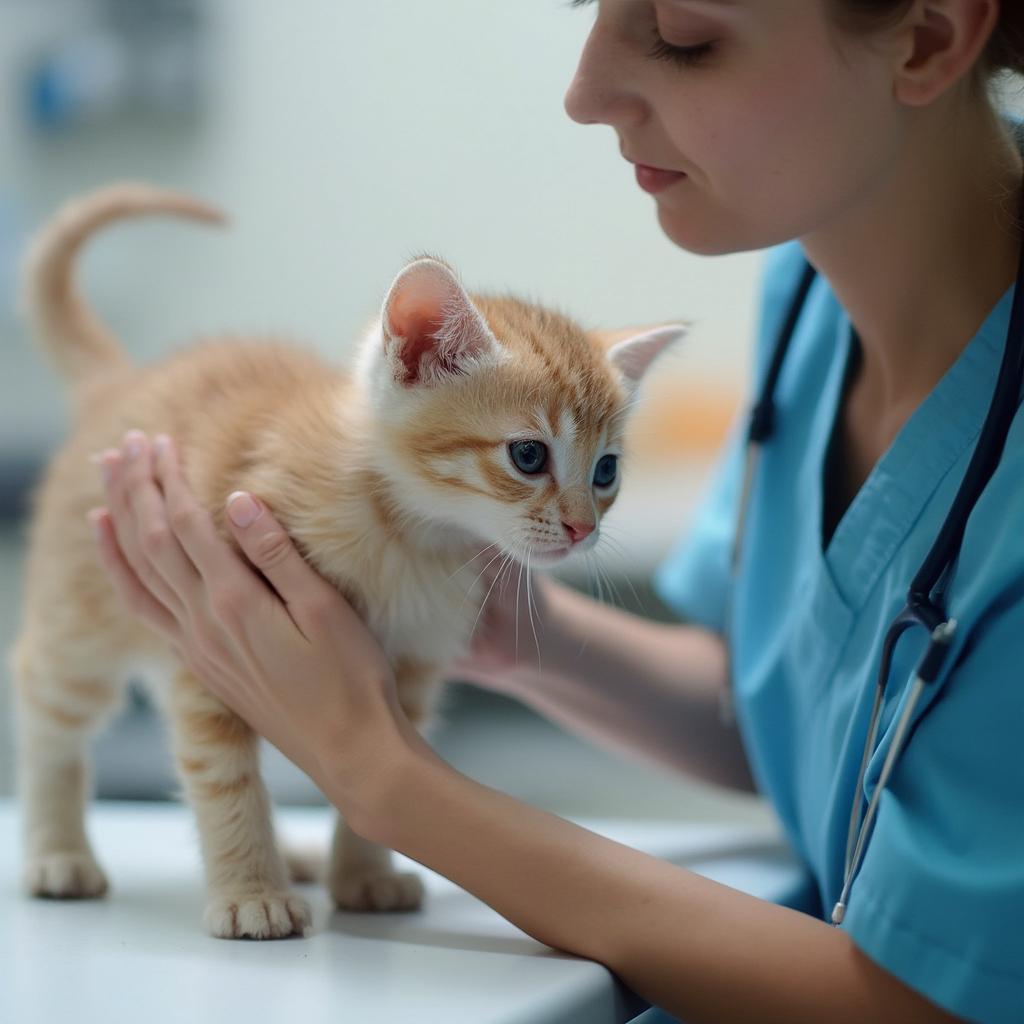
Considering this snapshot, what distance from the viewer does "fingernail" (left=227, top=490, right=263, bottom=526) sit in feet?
3.25

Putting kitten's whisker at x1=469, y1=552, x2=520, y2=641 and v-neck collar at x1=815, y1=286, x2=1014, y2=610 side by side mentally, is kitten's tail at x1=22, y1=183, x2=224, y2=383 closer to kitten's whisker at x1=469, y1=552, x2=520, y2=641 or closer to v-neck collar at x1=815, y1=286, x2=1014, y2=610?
kitten's whisker at x1=469, y1=552, x2=520, y2=641

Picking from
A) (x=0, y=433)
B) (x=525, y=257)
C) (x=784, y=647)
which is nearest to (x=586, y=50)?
(x=784, y=647)

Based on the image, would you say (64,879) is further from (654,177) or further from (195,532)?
(654,177)

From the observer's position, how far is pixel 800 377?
1290 mm

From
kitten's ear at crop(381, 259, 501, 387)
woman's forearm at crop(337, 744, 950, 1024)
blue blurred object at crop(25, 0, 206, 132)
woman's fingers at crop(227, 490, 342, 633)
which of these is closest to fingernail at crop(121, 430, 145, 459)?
woman's fingers at crop(227, 490, 342, 633)

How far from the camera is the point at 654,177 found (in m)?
1.01

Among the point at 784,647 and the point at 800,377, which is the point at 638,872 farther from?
the point at 800,377

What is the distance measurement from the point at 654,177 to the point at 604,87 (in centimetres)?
9

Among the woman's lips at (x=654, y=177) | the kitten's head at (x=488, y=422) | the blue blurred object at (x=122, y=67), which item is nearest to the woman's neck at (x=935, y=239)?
the woman's lips at (x=654, y=177)

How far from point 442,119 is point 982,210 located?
3.21ft

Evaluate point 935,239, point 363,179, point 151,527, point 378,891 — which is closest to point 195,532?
point 151,527

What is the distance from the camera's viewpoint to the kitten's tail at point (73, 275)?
4.22ft

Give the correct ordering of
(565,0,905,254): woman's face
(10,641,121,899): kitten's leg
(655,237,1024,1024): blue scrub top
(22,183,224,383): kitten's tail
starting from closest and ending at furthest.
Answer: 1. (655,237,1024,1024): blue scrub top
2. (565,0,905,254): woman's face
3. (10,641,121,899): kitten's leg
4. (22,183,224,383): kitten's tail

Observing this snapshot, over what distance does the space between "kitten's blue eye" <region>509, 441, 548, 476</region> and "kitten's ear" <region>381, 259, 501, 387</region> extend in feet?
0.25
